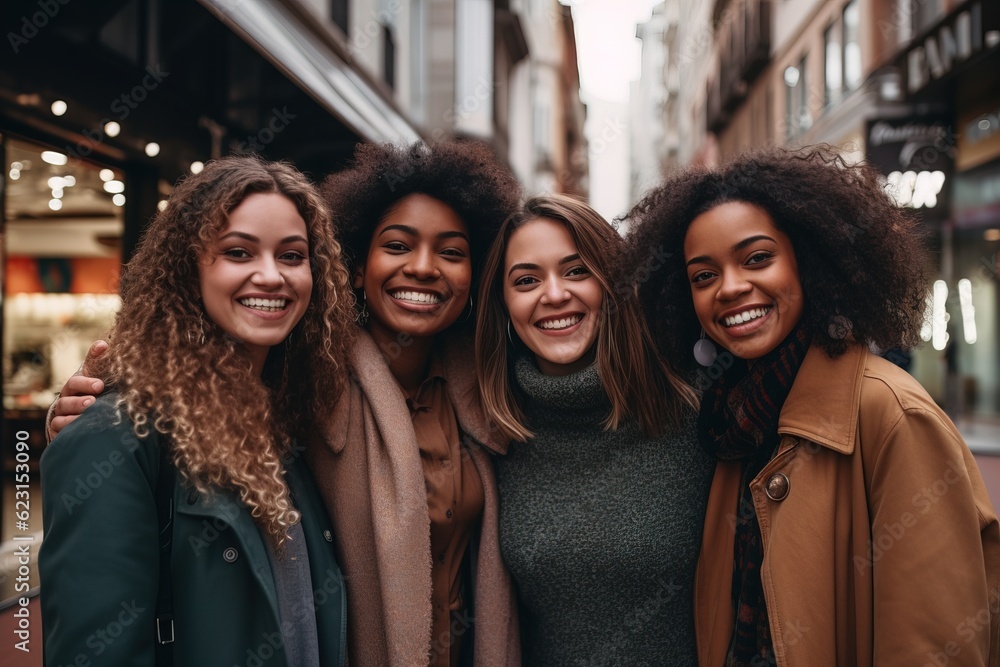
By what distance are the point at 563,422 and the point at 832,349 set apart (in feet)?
3.15

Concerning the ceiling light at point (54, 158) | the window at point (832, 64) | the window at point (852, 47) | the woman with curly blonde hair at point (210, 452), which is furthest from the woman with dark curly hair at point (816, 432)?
the window at point (832, 64)

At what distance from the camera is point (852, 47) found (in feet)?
41.4

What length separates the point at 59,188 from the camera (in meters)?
5.23

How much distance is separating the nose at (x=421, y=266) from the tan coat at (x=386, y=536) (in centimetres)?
32

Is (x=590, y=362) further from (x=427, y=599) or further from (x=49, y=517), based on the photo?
(x=49, y=517)

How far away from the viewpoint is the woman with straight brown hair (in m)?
2.47

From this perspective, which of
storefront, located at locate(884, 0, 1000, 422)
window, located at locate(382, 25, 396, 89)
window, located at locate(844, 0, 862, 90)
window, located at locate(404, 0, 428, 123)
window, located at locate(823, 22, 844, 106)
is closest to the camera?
storefront, located at locate(884, 0, 1000, 422)

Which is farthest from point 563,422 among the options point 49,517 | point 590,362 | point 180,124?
point 180,124

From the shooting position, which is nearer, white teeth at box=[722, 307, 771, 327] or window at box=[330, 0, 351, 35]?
white teeth at box=[722, 307, 771, 327]

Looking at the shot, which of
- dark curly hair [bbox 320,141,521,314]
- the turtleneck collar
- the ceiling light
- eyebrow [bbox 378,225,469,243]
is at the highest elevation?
→ the ceiling light

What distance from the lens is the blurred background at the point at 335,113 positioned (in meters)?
4.69

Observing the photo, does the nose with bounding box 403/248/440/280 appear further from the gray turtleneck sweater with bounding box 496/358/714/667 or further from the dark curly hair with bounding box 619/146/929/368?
the dark curly hair with bounding box 619/146/929/368

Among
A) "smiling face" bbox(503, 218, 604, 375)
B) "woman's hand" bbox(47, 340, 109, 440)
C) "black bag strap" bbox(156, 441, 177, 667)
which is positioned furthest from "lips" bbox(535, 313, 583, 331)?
"woman's hand" bbox(47, 340, 109, 440)

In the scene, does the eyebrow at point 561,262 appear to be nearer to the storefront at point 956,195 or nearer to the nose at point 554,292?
the nose at point 554,292
